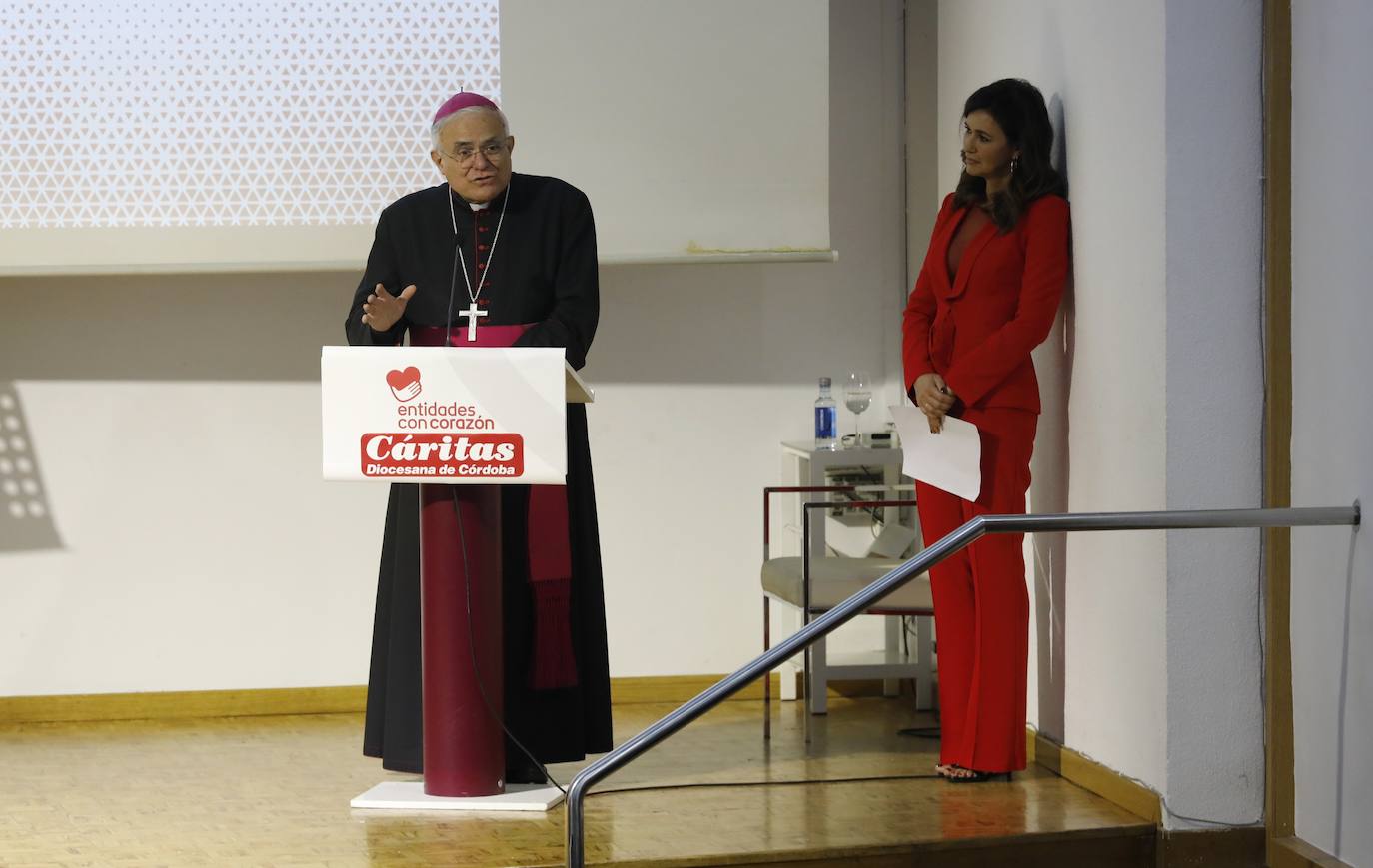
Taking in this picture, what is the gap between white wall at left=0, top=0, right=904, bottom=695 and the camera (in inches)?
196

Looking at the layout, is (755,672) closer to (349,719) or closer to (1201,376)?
(1201,376)

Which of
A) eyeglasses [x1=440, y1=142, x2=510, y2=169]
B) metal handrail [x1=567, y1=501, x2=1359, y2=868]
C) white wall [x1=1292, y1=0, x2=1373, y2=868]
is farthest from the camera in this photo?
eyeglasses [x1=440, y1=142, x2=510, y2=169]

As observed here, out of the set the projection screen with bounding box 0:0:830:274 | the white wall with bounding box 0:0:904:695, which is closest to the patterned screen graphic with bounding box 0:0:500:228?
the projection screen with bounding box 0:0:830:274

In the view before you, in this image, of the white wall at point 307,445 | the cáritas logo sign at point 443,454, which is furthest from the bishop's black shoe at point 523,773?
the white wall at point 307,445

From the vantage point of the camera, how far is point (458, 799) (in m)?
3.49

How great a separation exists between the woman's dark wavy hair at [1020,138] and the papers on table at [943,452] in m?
0.49

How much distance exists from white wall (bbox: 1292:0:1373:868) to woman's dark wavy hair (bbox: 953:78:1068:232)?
2.26 feet

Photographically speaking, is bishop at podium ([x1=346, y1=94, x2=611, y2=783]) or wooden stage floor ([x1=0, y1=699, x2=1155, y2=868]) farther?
bishop at podium ([x1=346, y1=94, x2=611, y2=783])

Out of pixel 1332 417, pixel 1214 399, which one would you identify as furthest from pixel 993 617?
pixel 1332 417

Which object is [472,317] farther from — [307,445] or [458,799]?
[307,445]

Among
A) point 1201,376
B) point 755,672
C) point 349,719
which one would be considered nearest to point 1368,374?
point 1201,376

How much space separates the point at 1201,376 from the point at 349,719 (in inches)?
112

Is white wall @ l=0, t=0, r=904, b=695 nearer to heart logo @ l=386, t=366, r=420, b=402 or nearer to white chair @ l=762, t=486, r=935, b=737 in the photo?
white chair @ l=762, t=486, r=935, b=737

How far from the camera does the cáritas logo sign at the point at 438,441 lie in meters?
3.22
